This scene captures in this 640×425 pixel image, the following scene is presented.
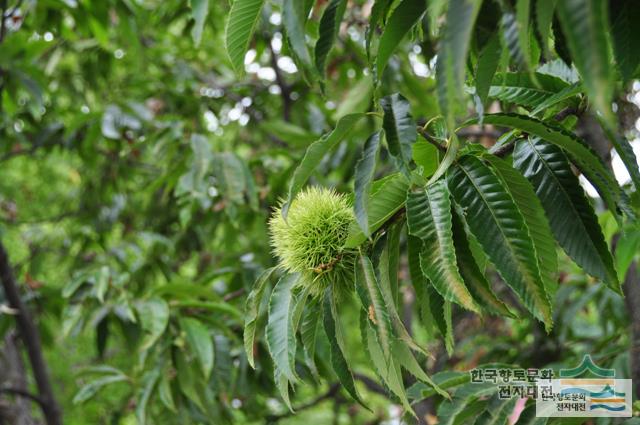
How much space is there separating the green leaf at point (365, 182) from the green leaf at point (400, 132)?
0.03m

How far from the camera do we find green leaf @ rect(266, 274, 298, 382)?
843 millimetres

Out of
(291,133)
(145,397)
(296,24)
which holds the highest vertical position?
(291,133)

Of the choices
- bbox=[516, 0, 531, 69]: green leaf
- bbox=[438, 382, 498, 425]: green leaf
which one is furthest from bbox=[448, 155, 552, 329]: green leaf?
bbox=[438, 382, 498, 425]: green leaf

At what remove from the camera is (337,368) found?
0.92m

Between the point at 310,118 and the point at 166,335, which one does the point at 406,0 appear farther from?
the point at 310,118

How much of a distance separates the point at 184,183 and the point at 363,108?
611 millimetres

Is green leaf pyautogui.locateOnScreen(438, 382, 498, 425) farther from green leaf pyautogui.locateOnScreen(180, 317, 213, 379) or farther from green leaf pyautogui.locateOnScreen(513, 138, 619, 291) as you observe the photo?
green leaf pyautogui.locateOnScreen(180, 317, 213, 379)

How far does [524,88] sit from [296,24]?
38 cm

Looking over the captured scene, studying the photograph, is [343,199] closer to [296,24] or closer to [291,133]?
[296,24]

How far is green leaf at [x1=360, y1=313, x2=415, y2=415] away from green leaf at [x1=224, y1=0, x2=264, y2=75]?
381 millimetres

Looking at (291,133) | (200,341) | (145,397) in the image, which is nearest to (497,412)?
(200,341)

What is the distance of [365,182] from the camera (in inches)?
30.5

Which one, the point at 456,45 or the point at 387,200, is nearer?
the point at 456,45

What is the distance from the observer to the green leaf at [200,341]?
1816 mm
